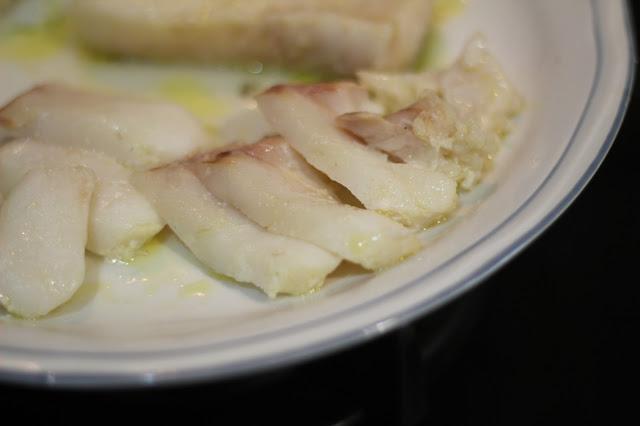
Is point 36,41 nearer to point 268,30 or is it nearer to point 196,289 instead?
point 268,30

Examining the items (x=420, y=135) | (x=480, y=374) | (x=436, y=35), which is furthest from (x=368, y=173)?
(x=436, y=35)

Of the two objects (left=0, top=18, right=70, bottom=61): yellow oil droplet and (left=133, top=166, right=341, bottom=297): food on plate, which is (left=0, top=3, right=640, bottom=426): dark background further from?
(left=0, top=18, right=70, bottom=61): yellow oil droplet

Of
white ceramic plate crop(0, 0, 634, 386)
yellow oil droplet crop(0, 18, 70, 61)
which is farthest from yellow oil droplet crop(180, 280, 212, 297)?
yellow oil droplet crop(0, 18, 70, 61)

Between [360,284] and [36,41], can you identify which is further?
[36,41]

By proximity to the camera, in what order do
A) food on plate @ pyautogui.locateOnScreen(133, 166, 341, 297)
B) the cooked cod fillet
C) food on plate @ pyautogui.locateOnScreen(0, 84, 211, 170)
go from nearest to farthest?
1. food on plate @ pyautogui.locateOnScreen(133, 166, 341, 297)
2. food on plate @ pyautogui.locateOnScreen(0, 84, 211, 170)
3. the cooked cod fillet

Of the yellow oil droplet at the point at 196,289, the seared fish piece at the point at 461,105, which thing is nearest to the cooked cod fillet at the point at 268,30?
the seared fish piece at the point at 461,105

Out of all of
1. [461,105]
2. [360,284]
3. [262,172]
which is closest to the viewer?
[360,284]
